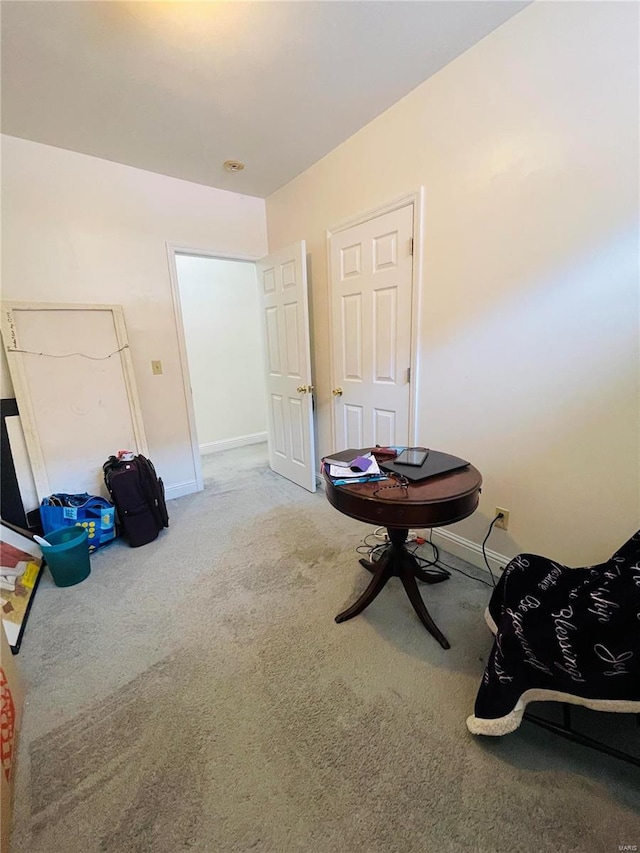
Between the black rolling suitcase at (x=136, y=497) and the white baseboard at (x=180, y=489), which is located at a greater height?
the black rolling suitcase at (x=136, y=497)

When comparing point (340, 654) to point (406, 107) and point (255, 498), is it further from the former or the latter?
point (406, 107)

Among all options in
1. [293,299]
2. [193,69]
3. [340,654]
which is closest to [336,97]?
[193,69]

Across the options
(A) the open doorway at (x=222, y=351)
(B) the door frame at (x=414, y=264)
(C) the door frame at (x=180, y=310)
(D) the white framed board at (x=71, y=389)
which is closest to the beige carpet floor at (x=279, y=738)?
(D) the white framed board at (x=71, y=389)

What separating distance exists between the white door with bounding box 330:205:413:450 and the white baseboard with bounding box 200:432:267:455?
7.30ft

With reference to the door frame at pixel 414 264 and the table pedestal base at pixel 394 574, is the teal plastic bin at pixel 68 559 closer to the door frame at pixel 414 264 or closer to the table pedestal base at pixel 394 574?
the table pedestal base at pixel 394 574

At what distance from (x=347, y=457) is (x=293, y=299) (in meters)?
1.73

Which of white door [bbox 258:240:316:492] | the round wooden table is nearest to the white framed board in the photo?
white door [bbox 258:240:316:492]

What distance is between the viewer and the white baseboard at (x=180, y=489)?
119 inches

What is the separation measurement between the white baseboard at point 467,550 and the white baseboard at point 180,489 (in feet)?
7.09

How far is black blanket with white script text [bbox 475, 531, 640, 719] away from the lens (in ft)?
2.95

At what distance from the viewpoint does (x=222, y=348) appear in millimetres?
4297

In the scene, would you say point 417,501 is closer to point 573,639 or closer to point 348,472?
point 348,472

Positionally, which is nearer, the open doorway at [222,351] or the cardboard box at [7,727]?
the cardboard box at [7,727]

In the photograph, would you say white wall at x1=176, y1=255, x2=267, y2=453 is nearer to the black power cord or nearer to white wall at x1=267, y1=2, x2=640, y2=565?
white wall at x1=267, y1=2, x2=640, y2=565
